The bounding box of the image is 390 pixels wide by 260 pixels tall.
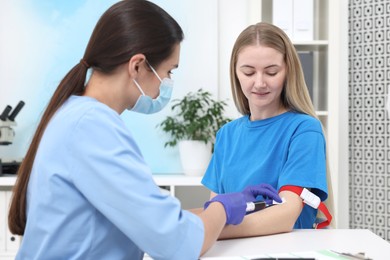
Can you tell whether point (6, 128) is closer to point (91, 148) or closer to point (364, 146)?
point (364, 146)

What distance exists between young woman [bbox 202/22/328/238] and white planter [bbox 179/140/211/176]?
141 centimetres

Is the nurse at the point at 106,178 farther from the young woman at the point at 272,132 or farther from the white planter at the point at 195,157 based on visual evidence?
the white planter at the point at 195,157

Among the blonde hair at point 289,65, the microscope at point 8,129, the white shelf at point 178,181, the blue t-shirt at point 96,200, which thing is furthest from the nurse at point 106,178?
the microscope at point 8,129

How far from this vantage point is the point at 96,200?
0.99 m

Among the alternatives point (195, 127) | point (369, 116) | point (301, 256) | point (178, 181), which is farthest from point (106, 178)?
point (369, 116)

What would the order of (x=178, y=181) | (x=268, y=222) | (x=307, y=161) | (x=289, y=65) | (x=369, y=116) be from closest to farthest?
(x=268, y=222) < (x=307, y=161) < (x=289, y=65) < (x=178, y=181) < (x=369, y=116)

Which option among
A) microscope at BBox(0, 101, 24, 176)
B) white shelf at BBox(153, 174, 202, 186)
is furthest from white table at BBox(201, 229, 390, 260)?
microscope at BBox(0, 101, 24, 176)

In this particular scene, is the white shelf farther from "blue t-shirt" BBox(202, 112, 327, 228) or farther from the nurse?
the nurse

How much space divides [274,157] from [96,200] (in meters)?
0.67

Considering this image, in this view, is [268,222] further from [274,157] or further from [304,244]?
[274,157]

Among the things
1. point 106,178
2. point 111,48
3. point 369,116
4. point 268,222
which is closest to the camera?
point 106,178

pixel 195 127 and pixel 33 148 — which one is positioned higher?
pixel 33 148

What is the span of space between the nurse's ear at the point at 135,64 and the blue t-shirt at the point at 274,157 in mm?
501

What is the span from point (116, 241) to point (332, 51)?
2.17m
